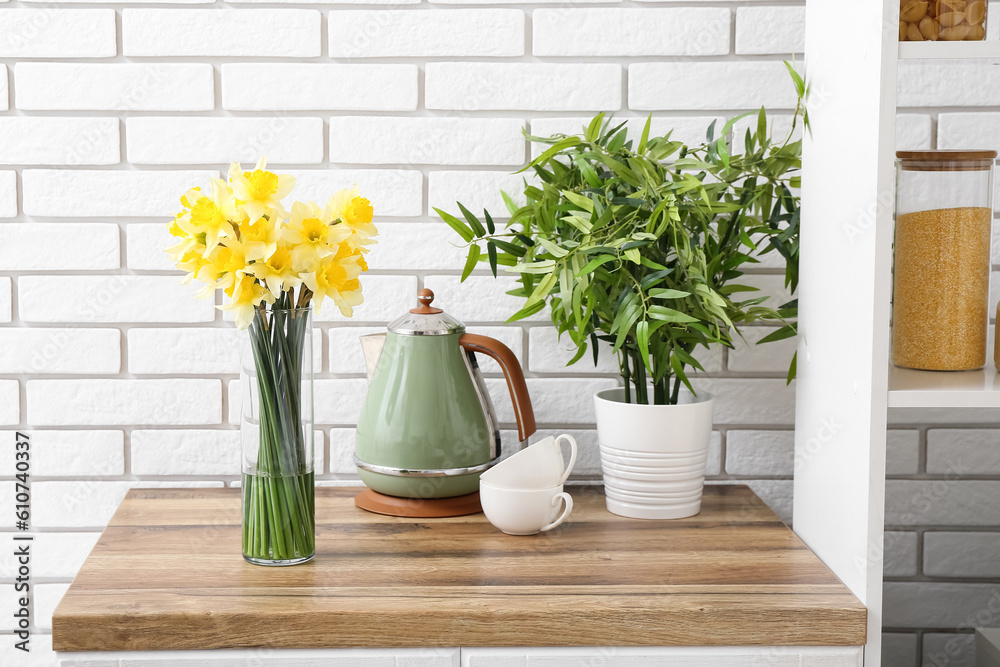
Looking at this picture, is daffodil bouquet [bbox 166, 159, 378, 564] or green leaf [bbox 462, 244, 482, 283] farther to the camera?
green leaf [bbox 462, 244, 482, 283]

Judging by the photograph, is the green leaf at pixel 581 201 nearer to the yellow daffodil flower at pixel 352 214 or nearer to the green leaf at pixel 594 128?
the green leaf at pixel 594 128

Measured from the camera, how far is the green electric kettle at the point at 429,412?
3.67 feet

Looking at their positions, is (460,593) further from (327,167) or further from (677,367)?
(327,167)

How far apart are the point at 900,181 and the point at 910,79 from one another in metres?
0.42

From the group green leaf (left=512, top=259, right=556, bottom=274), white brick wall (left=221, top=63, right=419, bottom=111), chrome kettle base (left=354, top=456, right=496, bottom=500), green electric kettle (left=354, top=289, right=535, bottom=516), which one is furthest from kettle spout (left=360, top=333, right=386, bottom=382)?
white brick wall (left=221, top=63, right=419, bottom=111)

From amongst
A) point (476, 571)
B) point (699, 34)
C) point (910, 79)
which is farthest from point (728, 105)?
point (476, 571)

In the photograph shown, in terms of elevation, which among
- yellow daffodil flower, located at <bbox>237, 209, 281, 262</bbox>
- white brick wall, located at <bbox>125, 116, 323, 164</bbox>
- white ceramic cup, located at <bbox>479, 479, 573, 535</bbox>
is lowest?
white ceramic cup, located at <bbox>479, 479, 573, 535</bbox>

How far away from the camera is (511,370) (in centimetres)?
116

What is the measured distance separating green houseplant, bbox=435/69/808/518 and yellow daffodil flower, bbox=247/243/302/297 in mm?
307

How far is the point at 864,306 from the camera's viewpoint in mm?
896

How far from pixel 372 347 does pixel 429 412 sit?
0.50ft

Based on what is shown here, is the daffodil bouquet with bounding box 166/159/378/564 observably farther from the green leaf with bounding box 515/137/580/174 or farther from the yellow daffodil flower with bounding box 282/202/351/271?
the green leaf with bounding box 515/137/580/174

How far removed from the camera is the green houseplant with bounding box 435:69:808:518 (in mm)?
1052

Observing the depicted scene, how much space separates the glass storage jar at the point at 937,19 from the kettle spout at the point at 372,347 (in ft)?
2.40
